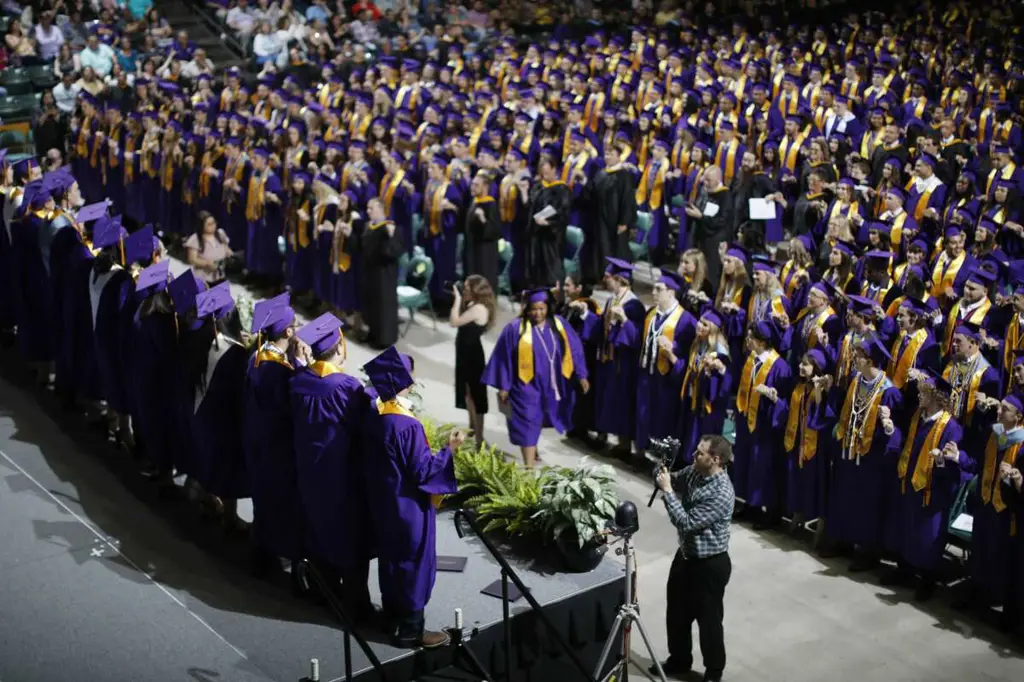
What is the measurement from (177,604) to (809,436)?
4361 mm

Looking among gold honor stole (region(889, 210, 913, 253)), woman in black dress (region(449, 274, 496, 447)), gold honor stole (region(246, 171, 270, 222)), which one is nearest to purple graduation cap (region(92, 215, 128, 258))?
A: woman in black dress (region(449, 274, 496, 447))

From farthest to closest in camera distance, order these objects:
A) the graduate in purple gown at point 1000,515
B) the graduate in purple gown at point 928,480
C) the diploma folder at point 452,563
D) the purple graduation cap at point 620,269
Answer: the purple graduation cap at point 620,269
the graduate in purple gown at point 928,480
the graduate in purple gown at point 1000,515
the diploma folder at point 452,563

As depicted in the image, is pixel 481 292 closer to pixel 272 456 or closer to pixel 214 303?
pixel 214 303

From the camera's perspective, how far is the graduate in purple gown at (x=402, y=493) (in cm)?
660

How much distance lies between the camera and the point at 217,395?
7.75m

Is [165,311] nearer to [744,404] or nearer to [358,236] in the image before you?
[744,404]

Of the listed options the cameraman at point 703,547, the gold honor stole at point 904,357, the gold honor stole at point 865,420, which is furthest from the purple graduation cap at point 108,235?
the gold honor stole at point 904,357

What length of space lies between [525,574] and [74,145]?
496 inches

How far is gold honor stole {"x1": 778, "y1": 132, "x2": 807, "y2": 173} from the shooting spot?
15.7 metres

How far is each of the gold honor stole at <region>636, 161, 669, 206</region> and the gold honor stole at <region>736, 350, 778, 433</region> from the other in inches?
226

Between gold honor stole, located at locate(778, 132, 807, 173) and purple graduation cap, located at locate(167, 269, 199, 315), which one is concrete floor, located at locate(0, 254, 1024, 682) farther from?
gold honor stole, located at locate(778, 132, 807, 173)

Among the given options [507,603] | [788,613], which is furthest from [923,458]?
[507,603]

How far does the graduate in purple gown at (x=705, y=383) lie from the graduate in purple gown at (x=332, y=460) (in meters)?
3.66

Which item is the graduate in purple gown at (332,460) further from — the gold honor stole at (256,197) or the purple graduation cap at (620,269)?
the gold honor stole at (256,197)
